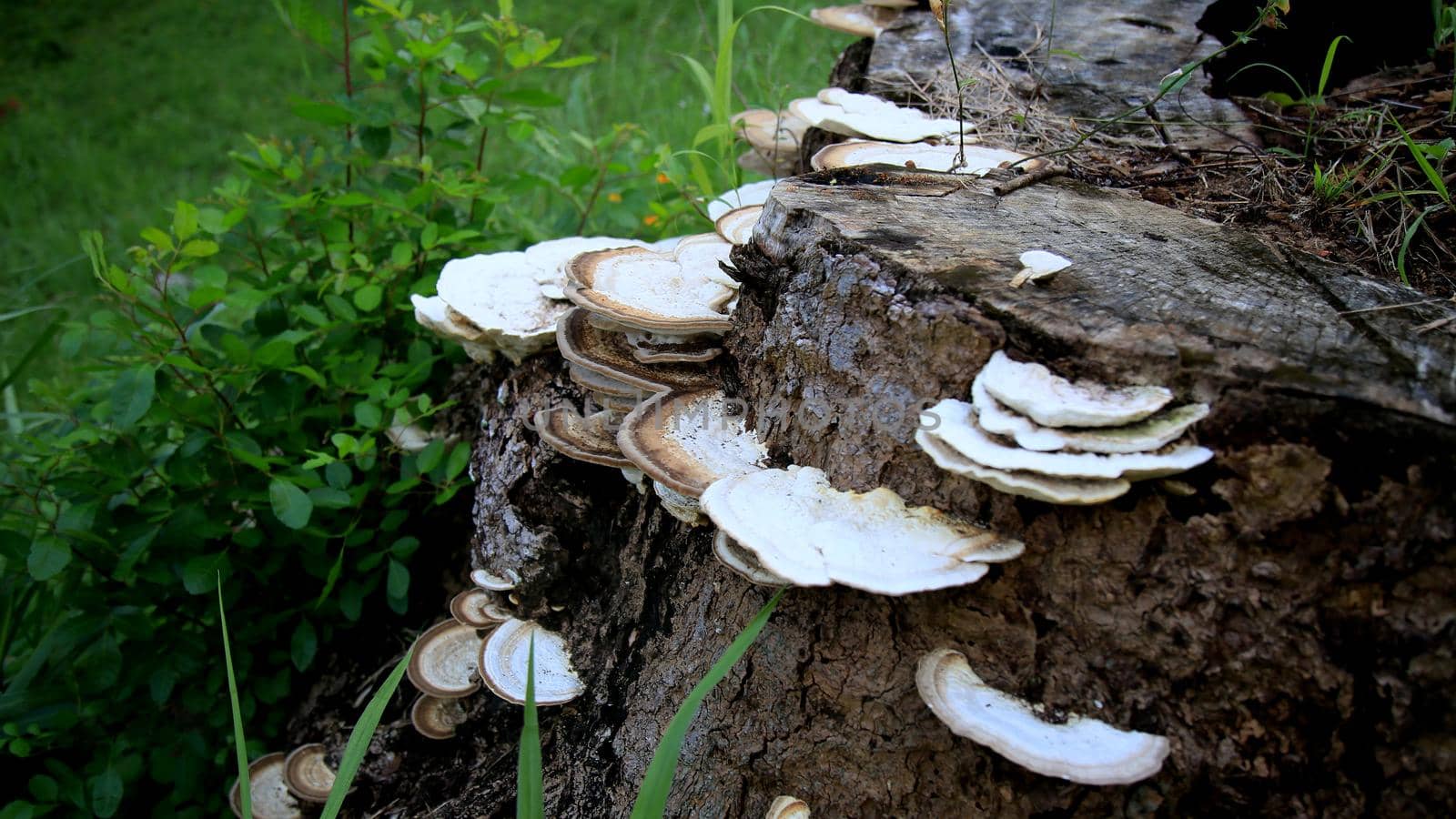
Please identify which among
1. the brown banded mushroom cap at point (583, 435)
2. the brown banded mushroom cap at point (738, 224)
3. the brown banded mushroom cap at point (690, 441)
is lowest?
the brown banded mushroom cap at point (583, 435)

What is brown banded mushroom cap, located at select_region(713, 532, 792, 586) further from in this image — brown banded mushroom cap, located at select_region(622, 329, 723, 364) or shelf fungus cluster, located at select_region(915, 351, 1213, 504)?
brown banded mushroom cap, located at select_region(622, 329, 723, 364)

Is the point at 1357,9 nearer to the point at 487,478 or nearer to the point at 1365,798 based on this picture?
the point at 1365,798

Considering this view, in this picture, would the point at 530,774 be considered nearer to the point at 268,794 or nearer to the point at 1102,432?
the point at 1102,432

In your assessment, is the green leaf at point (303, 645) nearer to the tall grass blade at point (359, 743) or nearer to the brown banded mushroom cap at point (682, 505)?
the tall grass blade at point (359, 743)

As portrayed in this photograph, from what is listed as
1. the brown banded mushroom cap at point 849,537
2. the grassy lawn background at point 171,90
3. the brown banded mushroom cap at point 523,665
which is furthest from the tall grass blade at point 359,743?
the grassy lawn background at point 171,90

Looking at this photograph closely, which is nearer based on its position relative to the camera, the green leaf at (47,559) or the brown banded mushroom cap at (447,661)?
the green leaf at (47,559)

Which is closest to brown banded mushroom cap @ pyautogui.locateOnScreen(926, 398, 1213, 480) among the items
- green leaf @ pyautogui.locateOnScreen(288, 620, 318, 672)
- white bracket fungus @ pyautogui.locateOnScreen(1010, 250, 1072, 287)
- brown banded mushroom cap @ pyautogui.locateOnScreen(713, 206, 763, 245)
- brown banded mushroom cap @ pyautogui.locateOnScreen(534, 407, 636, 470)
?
white bracket fungus @ pyautogui.locateOnScreen(1010, 250, 1072, 287)

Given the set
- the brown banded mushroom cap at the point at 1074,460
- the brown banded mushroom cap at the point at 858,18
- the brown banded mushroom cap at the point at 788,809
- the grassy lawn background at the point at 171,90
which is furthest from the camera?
the grassy lawn background at the point at 171,90
